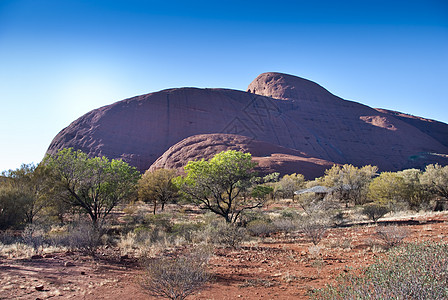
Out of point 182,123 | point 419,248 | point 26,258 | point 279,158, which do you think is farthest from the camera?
point 182,123

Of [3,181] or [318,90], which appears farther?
[318,90]

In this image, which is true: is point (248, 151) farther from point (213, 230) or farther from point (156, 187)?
point (213, 230)

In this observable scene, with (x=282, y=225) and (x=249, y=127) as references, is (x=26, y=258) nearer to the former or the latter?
(x=282, y=225)

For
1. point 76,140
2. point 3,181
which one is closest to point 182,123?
point 76,140

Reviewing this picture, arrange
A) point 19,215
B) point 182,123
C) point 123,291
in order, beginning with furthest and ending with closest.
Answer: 1. point 182,123
2. point 19,215
3. point 123,291

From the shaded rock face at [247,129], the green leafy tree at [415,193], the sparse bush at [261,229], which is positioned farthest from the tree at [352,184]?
the shaded rock face at [247,129]

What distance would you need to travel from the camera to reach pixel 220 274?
696 cm

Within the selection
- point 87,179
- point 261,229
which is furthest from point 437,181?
point 87,179

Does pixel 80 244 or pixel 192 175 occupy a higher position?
pixel 192 175

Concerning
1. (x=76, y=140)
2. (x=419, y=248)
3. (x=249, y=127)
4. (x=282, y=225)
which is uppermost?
(x=249, y=127)

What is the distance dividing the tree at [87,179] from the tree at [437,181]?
24494mm

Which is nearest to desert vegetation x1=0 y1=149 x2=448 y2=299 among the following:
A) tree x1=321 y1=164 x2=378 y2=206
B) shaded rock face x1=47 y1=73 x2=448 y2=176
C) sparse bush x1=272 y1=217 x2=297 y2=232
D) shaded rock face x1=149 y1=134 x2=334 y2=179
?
sparse bush x1=272 y1=217 x2=297 y2=232

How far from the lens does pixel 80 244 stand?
9227mm

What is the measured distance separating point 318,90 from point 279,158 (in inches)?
2817
